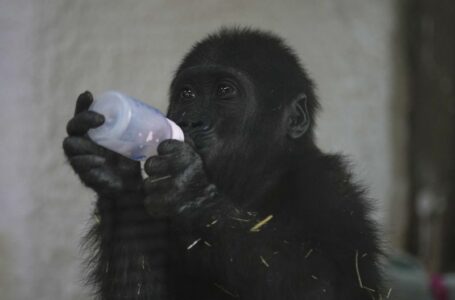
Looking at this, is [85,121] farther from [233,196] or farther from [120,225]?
[233,196]

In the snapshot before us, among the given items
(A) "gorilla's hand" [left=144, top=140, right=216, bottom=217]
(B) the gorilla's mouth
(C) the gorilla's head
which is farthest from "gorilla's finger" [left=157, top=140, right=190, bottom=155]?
(C) the gorilla's head

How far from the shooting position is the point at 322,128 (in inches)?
215

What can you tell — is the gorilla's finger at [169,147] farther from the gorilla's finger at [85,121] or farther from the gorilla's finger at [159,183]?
the gorilla's finger at [85,121]

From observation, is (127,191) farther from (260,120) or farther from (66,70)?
(66,70)

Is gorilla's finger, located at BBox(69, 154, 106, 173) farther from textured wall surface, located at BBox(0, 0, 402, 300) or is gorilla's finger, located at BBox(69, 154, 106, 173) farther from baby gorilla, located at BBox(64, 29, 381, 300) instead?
textured wall surface, located at BBox(0, 0, 402, 300)

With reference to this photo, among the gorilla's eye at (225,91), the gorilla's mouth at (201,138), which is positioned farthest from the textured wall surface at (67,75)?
the gorilla's mouth at (201,138)

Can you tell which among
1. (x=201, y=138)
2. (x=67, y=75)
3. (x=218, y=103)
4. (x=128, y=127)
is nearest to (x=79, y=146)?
(x=128, y=127)

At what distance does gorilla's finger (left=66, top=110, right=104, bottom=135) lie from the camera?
8.01 ft

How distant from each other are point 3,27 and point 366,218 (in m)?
1.78

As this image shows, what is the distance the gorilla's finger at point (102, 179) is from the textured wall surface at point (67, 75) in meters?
1.08

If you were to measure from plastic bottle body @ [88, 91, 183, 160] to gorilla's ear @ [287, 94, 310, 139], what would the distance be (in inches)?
39.4

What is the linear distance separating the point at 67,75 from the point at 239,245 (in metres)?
1.70

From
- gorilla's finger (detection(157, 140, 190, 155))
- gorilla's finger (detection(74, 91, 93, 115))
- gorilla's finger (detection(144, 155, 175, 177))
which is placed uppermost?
gorilla's finger (detection(74, 91, 93, 115))

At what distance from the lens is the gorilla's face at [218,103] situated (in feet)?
10.4
